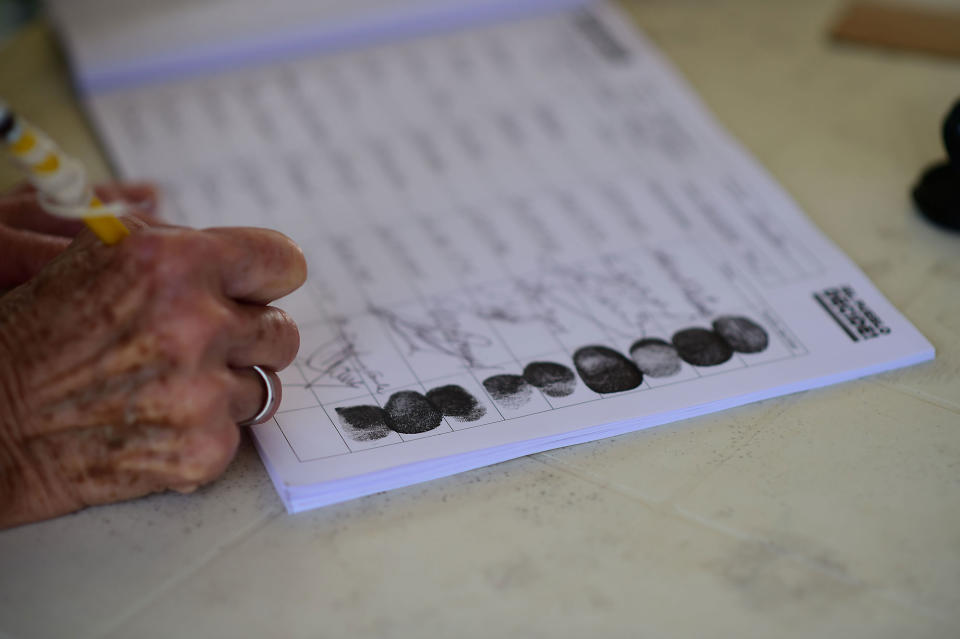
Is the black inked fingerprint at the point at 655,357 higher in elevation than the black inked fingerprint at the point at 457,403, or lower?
lower

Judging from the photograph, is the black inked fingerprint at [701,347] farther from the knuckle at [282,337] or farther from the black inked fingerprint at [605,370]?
the knuckle at [282,337]

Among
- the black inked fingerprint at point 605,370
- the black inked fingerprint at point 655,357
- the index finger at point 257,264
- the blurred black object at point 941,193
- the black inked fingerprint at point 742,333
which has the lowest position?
the blurred black object at point 941,193

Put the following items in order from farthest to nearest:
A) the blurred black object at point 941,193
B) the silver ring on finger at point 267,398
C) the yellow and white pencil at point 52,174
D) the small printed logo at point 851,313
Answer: the blurred black object at point 941,193
the small printed logo at point 851,313
the silver ring on finger at point 267,398
the yellow and white pencil at point 52,174

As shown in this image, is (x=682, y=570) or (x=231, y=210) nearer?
(x=682, y=570)

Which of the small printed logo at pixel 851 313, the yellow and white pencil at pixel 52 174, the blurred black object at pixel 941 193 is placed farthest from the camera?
the blurred black object at pixel 941 193

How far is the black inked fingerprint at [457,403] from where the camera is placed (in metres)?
0.61

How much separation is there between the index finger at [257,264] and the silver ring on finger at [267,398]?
5 cm

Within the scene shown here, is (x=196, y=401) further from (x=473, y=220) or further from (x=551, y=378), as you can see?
(x=473, y=220)

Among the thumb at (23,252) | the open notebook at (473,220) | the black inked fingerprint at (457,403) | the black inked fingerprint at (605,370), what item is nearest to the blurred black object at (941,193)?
the open notebook at (473,220)

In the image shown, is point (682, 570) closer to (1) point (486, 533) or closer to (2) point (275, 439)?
(1) point (486, 533)

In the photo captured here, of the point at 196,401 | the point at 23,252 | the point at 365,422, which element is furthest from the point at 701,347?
the point at 23,252

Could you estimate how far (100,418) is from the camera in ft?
1.74

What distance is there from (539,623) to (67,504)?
0.29 m

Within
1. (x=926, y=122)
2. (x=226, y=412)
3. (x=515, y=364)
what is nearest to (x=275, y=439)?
(x=226, y=412)
